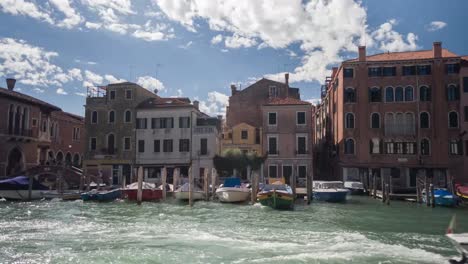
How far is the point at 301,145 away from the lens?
125ft

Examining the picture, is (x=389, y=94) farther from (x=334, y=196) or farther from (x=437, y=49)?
(x=334, y=196)

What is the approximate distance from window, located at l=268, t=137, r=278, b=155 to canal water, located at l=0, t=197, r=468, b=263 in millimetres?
16212

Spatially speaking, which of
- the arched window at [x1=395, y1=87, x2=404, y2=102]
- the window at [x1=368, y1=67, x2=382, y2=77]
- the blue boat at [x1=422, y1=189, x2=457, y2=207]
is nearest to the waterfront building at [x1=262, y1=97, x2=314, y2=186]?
the window at [x1=368, y1=67, x2=382, y2=77]

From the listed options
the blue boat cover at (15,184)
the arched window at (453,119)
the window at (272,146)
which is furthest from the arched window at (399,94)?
the blue boat cover at (15,184)

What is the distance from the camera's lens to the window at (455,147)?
3519cm

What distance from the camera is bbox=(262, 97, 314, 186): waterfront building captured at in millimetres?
37875

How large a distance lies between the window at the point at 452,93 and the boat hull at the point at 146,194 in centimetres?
2513

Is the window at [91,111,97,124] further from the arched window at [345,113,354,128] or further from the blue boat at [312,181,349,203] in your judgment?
the arched window at [345,113,354,128]

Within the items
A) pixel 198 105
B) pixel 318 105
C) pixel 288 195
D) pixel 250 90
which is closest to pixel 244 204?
pixel 288 195

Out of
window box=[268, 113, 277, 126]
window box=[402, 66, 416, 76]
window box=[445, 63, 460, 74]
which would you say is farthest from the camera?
window box=[268, 113, 277, 126]

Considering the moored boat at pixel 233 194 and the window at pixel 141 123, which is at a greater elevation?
the window at pixel 141 123

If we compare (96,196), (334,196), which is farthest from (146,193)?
(334,196)

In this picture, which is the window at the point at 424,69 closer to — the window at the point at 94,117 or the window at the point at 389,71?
the window at the point at 389,71

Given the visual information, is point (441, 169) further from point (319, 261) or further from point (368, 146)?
point (319, 261)
